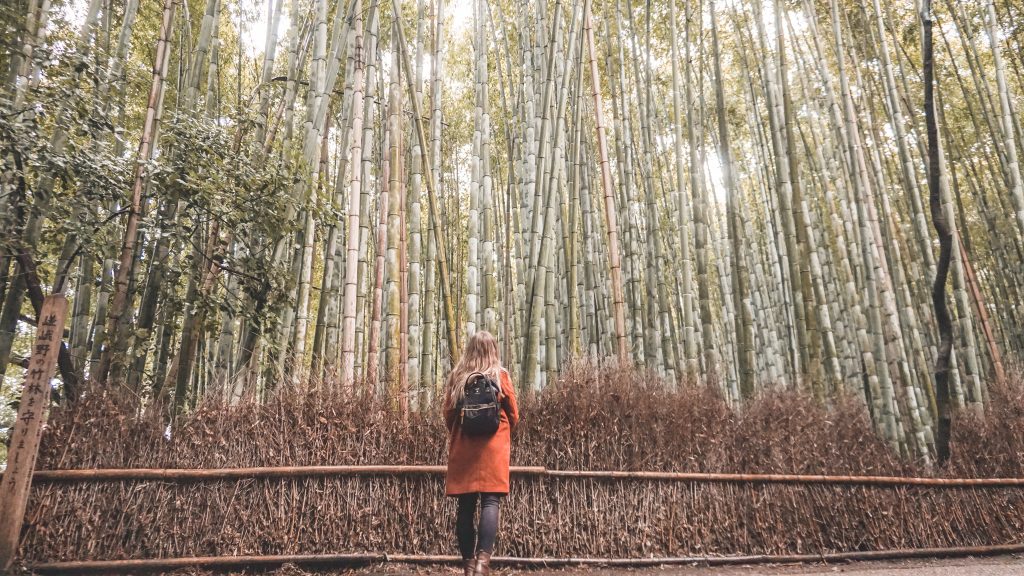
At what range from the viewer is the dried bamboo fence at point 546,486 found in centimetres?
234

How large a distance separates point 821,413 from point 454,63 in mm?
6437

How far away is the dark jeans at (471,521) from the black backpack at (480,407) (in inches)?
9.1

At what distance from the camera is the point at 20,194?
94.0 inches

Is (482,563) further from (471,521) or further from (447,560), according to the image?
(447,560)

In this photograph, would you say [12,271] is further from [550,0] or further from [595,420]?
[550,0]

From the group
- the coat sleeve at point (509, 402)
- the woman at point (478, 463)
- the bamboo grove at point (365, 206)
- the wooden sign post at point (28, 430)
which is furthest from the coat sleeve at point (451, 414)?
the wooden sign post at point (28, 430)

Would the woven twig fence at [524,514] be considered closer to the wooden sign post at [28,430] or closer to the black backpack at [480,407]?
the wooden sign post at [28,430]

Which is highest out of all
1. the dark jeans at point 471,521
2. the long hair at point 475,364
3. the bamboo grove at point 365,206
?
the bamboo grove at point 365,206

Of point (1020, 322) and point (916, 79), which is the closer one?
point (916, 79)

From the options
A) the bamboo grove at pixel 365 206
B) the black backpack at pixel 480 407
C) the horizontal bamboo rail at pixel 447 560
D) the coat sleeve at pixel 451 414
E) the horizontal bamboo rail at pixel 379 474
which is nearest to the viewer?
the black backpack at pixel 480 407

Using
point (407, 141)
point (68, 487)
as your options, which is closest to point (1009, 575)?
point (68, 487)

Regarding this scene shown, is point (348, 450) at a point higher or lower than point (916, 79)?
lower

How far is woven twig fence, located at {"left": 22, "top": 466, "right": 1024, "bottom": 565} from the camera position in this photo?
7.54 feet

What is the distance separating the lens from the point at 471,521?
195cm
